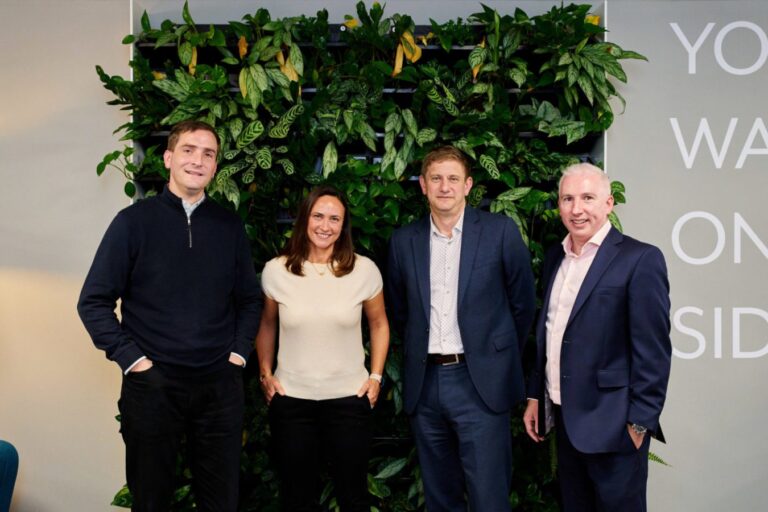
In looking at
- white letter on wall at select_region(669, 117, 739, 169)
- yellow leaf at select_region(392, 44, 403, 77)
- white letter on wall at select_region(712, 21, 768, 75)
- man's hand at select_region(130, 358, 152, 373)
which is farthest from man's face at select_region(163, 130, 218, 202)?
white letter on wall at select_region(712, 21, 768, 75)

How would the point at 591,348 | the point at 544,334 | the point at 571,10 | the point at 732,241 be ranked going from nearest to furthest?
the point at 591,348 → the point at 544,334 → the point at 571,10 → the point at 732,241

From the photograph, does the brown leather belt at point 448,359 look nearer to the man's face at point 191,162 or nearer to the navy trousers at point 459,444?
the navy trousers at point 459,444

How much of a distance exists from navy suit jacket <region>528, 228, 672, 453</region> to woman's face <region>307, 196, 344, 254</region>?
3.01 feet

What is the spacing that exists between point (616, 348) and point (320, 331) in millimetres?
1018

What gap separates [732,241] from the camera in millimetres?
2998

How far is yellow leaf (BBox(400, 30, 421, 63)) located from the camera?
2.80 metres

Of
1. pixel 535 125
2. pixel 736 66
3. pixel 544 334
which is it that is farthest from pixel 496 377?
pixel 736 66

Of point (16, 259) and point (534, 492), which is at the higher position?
point (16, 259)

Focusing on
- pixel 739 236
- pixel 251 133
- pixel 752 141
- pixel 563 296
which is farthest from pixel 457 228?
pixel 752 141

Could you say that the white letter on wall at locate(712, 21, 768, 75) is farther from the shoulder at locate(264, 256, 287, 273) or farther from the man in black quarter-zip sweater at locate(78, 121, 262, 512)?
the man in black quarter-zip sweater at locate(78, 121, 262, 512)

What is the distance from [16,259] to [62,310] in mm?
334

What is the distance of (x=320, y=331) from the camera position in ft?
7.57

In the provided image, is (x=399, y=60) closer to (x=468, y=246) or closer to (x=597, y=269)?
(x=468, y=246)

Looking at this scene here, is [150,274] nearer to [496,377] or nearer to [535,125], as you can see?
[496,377]
